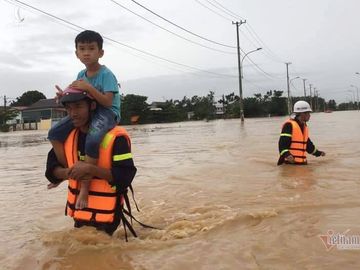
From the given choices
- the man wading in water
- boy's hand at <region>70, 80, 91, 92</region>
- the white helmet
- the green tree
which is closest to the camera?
boy's hand at <region>70, 80, 91, 92</region>

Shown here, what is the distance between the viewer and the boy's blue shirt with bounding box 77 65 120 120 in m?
3.75

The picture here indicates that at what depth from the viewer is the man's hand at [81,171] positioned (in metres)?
3.62

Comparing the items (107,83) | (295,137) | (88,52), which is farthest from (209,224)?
(295,137)

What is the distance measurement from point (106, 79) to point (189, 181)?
452 cm

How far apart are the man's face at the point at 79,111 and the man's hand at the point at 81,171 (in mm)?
323

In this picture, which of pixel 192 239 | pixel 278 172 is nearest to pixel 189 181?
pixel 278 172

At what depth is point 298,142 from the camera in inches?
333

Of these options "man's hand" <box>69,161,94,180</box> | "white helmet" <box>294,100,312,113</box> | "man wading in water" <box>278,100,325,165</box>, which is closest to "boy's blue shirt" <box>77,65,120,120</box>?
"man's hand" <box>69,161,94,180</box>

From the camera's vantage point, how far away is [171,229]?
464cm

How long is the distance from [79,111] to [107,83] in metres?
0.31

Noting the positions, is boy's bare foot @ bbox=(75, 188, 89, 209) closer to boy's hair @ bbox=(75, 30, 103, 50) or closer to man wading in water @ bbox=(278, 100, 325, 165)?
boy's hair @ bbox=(75, 30, 103, 50)

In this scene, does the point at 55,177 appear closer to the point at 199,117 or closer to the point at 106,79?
the point at 106,79

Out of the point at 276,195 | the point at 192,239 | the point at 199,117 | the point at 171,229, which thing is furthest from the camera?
the point at 199,117

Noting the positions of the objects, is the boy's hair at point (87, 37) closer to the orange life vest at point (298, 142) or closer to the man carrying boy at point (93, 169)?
the man carrying boy at point (93, 169)
